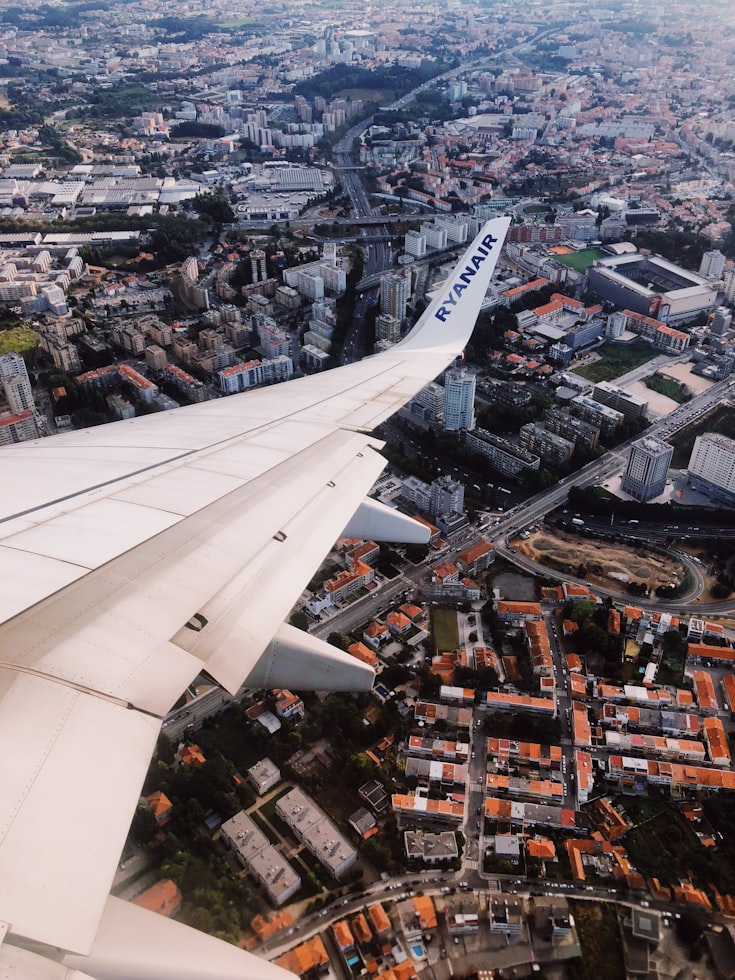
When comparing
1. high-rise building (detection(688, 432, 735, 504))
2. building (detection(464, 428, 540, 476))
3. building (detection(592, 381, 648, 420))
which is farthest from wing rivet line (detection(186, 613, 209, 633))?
building (detection(592, 381, 648, 420))

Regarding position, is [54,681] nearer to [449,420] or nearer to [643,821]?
[643,821]

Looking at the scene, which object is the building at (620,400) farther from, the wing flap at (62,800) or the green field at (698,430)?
the wing flap at (62,800)

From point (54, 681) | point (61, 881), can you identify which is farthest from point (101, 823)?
point (54, 681)

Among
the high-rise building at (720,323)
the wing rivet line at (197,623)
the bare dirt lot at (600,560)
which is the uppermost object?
the wing rivet line at (197,623)

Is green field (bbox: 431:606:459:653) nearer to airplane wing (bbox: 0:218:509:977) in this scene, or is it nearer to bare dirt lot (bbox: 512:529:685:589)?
bare dirt lot (bbox: 512:529:685:589)

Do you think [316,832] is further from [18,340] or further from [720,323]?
[720,323]

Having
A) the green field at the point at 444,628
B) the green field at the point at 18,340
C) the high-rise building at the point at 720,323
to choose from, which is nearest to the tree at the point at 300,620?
the green field at the point at 444,628
